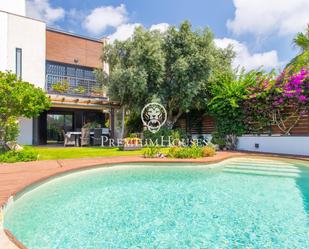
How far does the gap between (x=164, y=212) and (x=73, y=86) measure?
16.1 metres

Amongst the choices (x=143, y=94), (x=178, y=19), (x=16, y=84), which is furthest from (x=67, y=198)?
(x=178, y=19)

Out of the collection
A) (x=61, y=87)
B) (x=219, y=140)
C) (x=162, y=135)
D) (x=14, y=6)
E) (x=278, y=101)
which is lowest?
(x=219, y=140)

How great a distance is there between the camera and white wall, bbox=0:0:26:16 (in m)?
17.5

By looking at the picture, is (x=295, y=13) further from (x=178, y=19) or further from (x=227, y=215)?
(x=227, y=215)

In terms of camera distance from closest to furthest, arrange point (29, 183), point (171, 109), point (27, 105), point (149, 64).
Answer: point (29, 183), point (27, 105), point (149, 64), point (171, 109)

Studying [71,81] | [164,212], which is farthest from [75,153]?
[71,81]

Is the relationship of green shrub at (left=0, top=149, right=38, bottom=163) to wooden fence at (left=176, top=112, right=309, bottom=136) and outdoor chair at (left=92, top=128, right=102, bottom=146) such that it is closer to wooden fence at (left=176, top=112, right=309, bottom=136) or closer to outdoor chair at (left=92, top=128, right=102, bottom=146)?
outdoor chair at (left=92, top=128, right=102, bottom=146)

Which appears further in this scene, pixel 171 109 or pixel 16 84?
pixel 171 109

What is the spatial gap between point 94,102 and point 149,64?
17.4 feet

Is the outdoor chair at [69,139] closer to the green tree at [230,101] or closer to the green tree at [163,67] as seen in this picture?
Result: the green tree at [163,67]

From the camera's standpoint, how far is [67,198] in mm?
5586

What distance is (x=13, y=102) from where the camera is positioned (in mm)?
10016

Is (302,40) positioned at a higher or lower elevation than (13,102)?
higher

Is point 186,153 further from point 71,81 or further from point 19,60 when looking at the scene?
point 19,60
